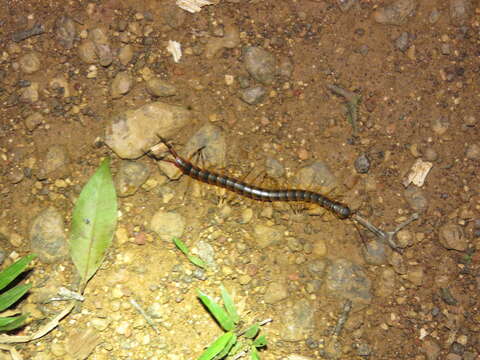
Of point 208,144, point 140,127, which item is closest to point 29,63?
point 140,127

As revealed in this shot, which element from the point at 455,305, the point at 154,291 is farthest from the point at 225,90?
the point at 455,305

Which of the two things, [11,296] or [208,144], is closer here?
[11,296]

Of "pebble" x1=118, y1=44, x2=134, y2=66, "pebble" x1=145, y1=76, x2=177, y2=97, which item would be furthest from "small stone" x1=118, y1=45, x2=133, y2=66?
"pebble" x1=145, y1=76, x2=177, y2=97

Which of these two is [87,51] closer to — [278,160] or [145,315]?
[278,160]

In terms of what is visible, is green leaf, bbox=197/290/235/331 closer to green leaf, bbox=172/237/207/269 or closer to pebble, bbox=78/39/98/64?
green leaf, bbox=172/237/207/269

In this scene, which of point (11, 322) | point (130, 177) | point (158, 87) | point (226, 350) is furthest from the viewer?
point (158, 87)

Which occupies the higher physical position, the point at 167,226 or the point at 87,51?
the point at 87,51
